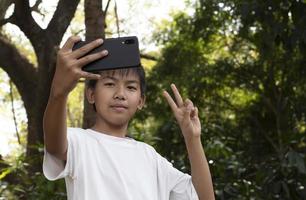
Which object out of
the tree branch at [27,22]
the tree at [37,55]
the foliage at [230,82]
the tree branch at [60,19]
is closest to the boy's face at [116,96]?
the tree at [37,55]

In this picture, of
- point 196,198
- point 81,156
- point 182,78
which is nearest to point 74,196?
point 81,156

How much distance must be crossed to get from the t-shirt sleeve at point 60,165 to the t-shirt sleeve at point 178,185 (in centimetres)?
33

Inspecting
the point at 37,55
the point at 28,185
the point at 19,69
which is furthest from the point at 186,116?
the point at 19,69

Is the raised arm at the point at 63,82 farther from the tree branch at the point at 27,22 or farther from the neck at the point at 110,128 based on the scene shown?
the tree branch at the point at 27,22

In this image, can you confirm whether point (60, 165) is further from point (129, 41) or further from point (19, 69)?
point (19, 69)

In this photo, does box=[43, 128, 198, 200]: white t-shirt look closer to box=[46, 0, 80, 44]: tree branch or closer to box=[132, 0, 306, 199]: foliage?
box=[46, 0, 80, 44]: tree branch

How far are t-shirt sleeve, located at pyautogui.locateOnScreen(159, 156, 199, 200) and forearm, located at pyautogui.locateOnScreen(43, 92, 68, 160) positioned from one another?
395 millimetres

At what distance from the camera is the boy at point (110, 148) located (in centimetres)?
152

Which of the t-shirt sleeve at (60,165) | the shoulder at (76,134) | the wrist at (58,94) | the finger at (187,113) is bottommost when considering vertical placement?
the t-shirt sleeve at (60,165)

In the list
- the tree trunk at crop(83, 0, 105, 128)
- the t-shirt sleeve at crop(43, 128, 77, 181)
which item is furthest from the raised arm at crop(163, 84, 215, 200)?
the tree trunk at crop(83, 0, 105, 128)

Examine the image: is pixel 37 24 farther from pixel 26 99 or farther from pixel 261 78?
pixel 261 78

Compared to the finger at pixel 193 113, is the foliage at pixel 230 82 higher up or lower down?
higher up

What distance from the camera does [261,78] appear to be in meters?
6.36

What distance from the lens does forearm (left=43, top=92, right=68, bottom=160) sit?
1.52 metres
